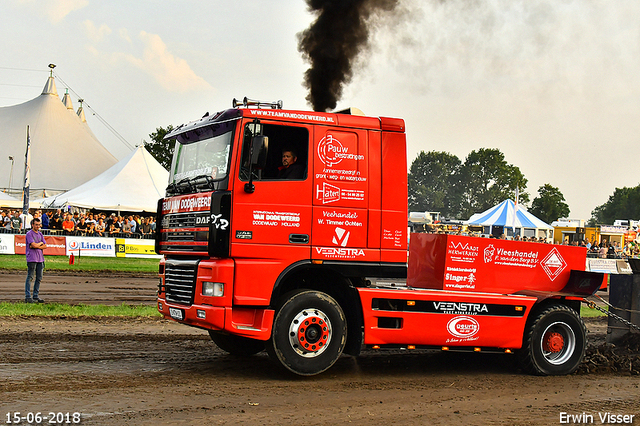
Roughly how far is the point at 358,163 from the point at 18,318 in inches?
286

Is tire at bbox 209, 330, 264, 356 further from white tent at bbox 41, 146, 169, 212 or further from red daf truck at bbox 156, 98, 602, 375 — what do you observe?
white tent at bbox 41, 146, 169, 212

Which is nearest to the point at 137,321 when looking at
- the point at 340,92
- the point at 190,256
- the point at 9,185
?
the point at 190,256

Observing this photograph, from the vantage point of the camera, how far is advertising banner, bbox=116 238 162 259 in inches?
1056

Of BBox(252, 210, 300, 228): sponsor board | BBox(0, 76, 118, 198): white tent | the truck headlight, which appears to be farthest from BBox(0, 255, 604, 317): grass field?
BBox(0, 76, 118, 198): white tent

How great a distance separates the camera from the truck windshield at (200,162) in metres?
7.28

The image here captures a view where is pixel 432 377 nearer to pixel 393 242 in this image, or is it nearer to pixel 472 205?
pixel 393 242

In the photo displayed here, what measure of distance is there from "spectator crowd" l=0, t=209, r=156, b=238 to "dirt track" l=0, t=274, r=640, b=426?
1661 cm

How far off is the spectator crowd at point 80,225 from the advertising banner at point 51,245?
0.37 meters

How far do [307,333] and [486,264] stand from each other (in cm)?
267

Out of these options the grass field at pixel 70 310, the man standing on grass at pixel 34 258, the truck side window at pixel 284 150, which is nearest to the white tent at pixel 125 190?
the man standing on grass at pixel 34 258

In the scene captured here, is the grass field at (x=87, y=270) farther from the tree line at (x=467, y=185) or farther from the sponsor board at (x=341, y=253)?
the tree line at (x=467, y=185)

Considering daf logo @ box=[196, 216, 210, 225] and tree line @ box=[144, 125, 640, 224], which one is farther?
tree line @ box=[144, 125, 640, 224]

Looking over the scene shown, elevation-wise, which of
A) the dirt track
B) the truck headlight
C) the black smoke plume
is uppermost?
the black smoke plume

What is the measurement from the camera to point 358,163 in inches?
301
